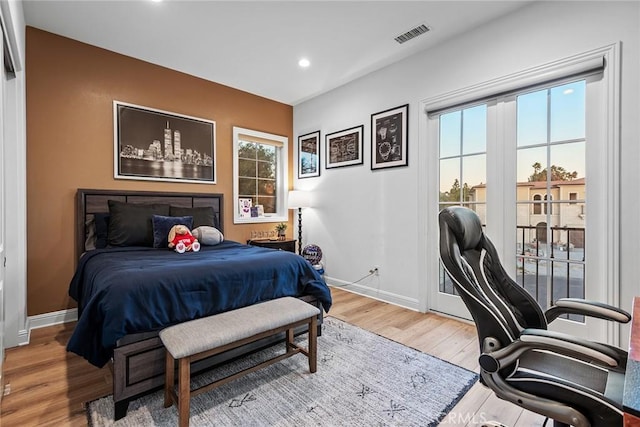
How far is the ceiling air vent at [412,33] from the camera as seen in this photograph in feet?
9.15

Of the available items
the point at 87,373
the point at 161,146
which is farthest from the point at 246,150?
the point at 87,373

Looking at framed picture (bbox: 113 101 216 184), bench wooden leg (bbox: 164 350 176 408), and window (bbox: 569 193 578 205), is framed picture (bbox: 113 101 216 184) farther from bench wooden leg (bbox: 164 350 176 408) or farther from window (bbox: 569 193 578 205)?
window (bbox: 569 193 578 205)

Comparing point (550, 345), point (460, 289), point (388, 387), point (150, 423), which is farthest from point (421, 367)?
point (150, 423)

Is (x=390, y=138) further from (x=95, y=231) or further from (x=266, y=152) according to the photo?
(x=95, y=231)

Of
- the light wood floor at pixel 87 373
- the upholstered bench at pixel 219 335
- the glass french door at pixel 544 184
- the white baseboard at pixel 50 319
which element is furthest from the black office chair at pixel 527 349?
the white baseboard at pixel 50 319

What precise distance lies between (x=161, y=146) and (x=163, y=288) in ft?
7.80

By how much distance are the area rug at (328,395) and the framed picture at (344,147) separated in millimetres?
2414

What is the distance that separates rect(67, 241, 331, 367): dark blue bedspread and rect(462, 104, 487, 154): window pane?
6.40 feet

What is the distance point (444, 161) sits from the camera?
10.3 feet

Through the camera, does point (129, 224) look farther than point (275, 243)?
No

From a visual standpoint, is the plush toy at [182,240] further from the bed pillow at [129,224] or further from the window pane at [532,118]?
the window pane at [532,118]

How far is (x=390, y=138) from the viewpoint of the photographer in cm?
347

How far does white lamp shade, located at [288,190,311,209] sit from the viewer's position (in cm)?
444

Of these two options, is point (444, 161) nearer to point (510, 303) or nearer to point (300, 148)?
point (510, 303)
